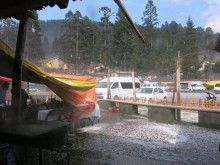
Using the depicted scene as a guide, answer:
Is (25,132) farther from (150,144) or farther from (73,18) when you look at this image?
(73,18)

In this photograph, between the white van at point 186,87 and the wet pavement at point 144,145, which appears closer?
the wet pavement at point 144,145

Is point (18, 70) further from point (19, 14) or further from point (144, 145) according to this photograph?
point (144, 145)

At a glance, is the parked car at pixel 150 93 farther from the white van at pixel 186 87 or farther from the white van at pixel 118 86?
the white van at pixel 186 87

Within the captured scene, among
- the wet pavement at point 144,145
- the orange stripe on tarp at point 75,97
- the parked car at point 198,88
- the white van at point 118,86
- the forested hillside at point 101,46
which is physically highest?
the forested hillside at point 101,46

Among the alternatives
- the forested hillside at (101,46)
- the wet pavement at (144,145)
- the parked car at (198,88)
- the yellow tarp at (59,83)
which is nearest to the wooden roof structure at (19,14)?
the yellow tarp at (59,83)

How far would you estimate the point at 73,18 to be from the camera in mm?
56375

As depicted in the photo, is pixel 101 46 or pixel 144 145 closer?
pixel 144 145

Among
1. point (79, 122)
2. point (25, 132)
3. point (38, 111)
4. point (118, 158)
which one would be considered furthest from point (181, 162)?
point (79, 122)

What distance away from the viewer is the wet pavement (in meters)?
7.15

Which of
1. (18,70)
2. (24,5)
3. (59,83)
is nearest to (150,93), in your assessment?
(59,83)

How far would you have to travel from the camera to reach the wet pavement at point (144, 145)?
282 inches

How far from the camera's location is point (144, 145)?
8812mm

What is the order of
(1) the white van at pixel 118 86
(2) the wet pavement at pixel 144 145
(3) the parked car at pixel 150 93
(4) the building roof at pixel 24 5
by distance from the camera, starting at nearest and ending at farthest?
(4) the building roof at pixel 24 5
(2) the wet pavement at pixel 144 145
(3) the parked car at pixel 150 93
(1) the white van at pixel 118 86

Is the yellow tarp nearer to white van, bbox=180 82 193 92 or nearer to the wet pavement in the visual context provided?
the wet pavement
